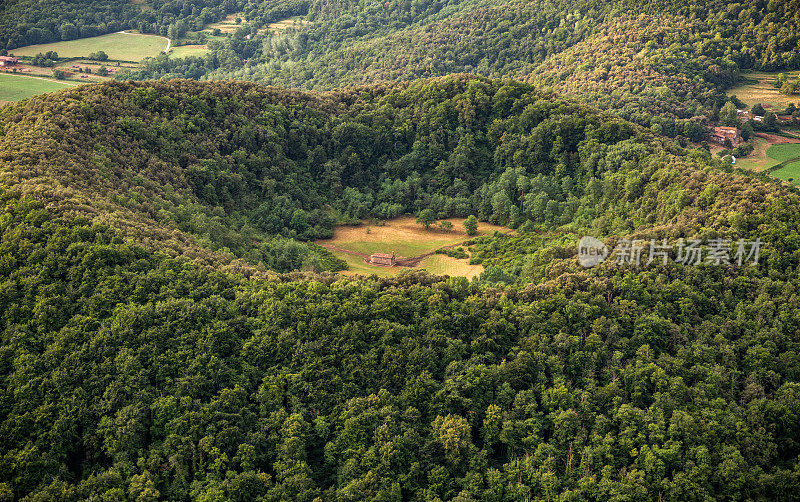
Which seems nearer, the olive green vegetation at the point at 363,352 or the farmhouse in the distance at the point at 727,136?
the olive green vegetation at the point at 363,352

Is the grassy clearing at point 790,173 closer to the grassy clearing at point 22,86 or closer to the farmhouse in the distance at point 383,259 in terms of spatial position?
the farmhouse in the distance at point 383,259

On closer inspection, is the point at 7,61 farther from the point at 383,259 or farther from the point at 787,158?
the point at 787,158

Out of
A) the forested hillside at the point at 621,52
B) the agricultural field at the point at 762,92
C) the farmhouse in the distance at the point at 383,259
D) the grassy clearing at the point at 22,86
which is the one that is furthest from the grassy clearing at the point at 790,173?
the grassy clearing at the point at 22,86

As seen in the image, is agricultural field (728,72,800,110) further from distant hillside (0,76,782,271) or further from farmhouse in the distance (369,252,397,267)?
farmhouse in the distance (369,252,397,267)

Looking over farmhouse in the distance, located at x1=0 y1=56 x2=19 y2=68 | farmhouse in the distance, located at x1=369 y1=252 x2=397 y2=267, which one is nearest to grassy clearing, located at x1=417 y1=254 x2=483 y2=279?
farmhouse in the distance, located at x1=369 y1=252 x2=397 y2=267

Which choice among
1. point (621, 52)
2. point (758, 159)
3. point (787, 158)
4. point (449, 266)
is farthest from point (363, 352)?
point (621, 52)

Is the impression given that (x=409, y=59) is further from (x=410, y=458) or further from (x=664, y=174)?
(x=410, y=458)

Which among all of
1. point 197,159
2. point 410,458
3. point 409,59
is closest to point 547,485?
point 410,458

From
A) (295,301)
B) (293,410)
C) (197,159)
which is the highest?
(197,159)
